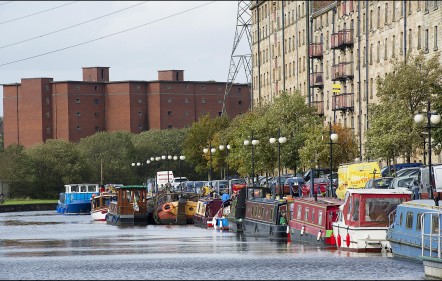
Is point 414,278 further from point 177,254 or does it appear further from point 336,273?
point 177,254

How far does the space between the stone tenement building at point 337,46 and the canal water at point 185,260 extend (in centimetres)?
2129

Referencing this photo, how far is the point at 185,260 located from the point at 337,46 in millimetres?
63883

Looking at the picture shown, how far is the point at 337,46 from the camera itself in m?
117

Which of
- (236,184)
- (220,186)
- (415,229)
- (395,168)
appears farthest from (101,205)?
(415,229)

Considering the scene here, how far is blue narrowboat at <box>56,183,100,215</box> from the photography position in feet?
482

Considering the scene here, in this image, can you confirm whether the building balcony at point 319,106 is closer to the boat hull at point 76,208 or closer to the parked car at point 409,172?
the boat hull at point 76,208

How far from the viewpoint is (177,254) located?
201 ft

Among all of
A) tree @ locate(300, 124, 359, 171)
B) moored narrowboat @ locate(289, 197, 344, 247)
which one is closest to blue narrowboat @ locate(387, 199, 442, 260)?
moored narrowboat @ locate(289, 197, 344, 247)

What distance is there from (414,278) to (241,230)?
41418 millimetres

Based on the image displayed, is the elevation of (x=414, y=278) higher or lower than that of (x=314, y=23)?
lower

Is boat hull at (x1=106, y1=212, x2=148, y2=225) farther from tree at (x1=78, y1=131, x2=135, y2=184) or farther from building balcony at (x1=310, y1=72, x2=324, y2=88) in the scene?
tree at (x1=78, y1=131, x2=135, y2=184)

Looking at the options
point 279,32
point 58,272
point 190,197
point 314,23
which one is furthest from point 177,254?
point 279,32

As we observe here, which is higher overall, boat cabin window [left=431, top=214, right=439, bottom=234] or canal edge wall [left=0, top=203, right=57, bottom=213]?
boat cabin window [left=431, top=214, right=439, bottom=234]

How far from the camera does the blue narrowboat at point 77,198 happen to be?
5787 inches
